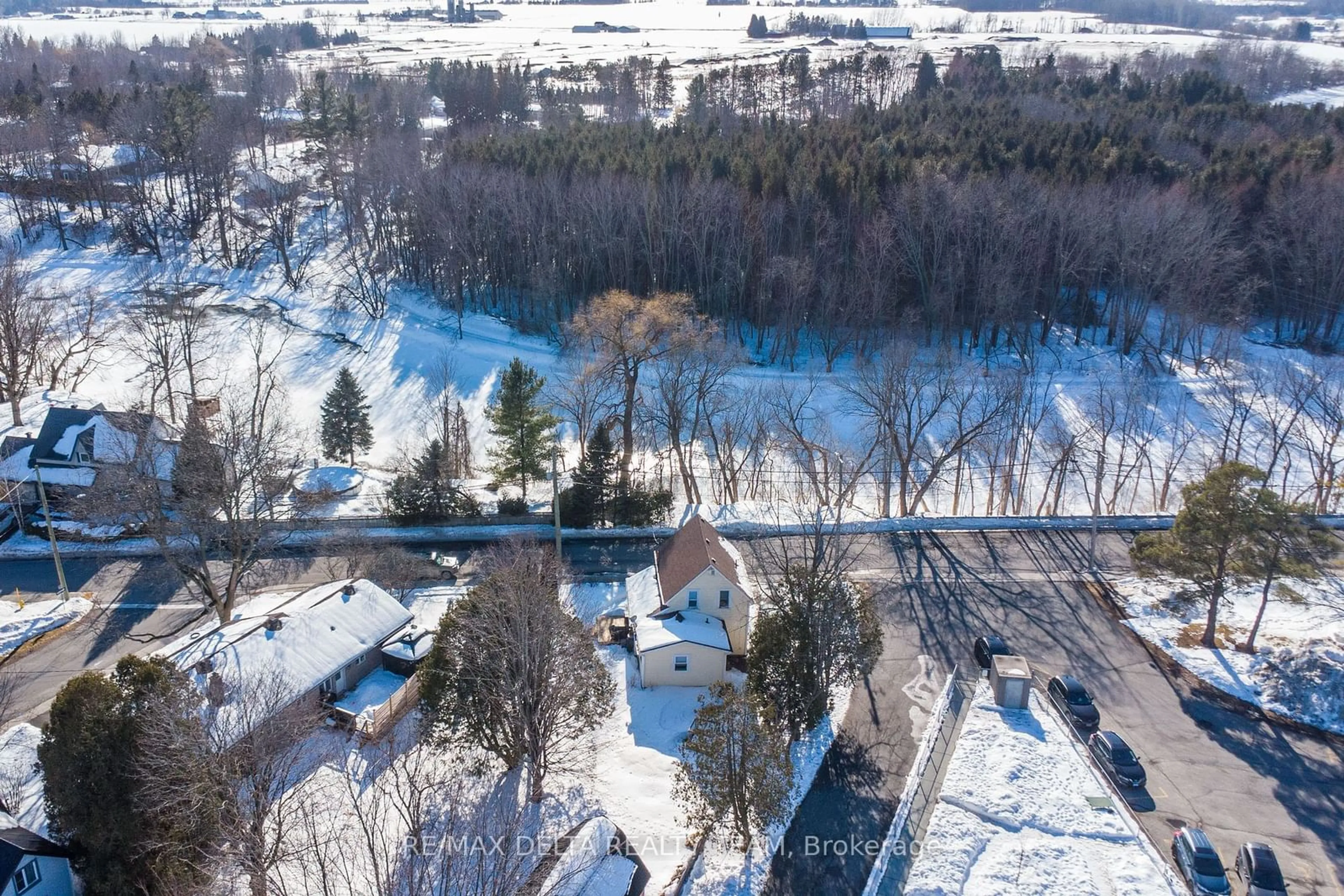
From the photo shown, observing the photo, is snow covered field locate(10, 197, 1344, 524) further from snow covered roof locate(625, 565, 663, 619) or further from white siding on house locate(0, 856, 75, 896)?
white siding on house locate(0, 856, 75, 896)

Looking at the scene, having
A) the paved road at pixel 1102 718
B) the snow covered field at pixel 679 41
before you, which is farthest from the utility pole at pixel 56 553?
the snow covered field at pixel 679 41

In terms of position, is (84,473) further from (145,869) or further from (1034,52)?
(1034,52)

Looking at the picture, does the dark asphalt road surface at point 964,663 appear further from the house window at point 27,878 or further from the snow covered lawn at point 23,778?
the house window at point 27,878

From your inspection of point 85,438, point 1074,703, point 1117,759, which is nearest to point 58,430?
point 85,438

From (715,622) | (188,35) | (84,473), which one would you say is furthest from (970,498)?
(188,35)

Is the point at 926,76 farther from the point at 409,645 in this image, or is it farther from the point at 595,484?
the point at 409,645

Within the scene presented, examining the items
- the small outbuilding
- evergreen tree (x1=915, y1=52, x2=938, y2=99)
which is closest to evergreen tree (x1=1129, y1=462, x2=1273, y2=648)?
the small outbuilding

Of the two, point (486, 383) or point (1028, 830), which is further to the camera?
point (486, 383)
